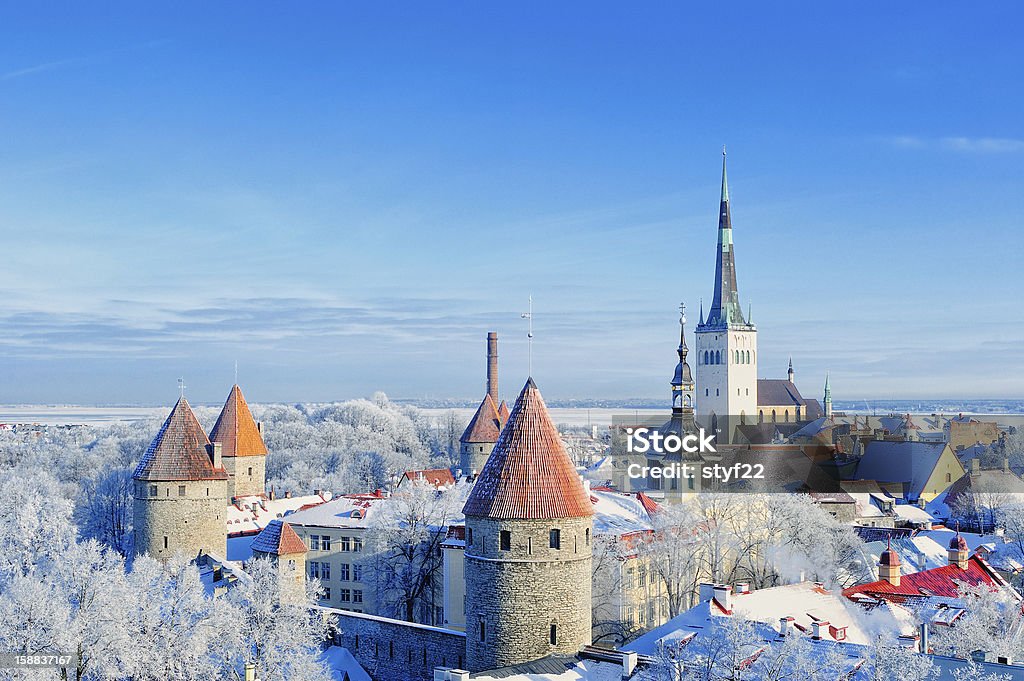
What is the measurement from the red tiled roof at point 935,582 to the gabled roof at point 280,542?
16.4 metres

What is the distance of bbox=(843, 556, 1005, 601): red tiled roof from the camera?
30.0 meters

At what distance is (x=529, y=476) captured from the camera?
25.0 m

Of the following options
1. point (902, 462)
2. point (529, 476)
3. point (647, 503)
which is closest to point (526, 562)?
point (529, 476)

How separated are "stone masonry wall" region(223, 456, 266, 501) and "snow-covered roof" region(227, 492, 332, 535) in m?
0.97

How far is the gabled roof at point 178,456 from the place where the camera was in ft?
131

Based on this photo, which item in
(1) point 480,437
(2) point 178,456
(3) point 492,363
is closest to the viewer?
(2) point 178,456

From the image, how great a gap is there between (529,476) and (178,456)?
20.1 m

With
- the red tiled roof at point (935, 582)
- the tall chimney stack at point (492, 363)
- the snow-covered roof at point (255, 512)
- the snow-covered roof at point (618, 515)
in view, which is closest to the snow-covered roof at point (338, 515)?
the snow-covered roof at point (255, 512)

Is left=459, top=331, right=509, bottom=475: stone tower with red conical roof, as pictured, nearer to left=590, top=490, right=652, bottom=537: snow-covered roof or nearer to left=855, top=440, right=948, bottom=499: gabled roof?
left=590, top=490, right=652, bottom=537: snow-covered roof

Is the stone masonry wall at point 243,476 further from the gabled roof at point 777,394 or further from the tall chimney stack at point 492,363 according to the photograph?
the gabled roof at point 777,394

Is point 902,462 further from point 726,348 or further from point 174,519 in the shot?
point 174,519

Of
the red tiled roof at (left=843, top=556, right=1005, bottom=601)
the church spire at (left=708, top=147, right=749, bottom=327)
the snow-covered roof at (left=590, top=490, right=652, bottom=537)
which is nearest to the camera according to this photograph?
the red tiled roof at (left=843, top=556, right=1005, bottom=601)

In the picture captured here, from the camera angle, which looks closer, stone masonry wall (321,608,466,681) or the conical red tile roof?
the conical red tile roof

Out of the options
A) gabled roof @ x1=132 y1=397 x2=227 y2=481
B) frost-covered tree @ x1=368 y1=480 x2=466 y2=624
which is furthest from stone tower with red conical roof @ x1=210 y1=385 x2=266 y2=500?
frost-covered tree @ x1=368 y1=480 x2=466 y2=624
